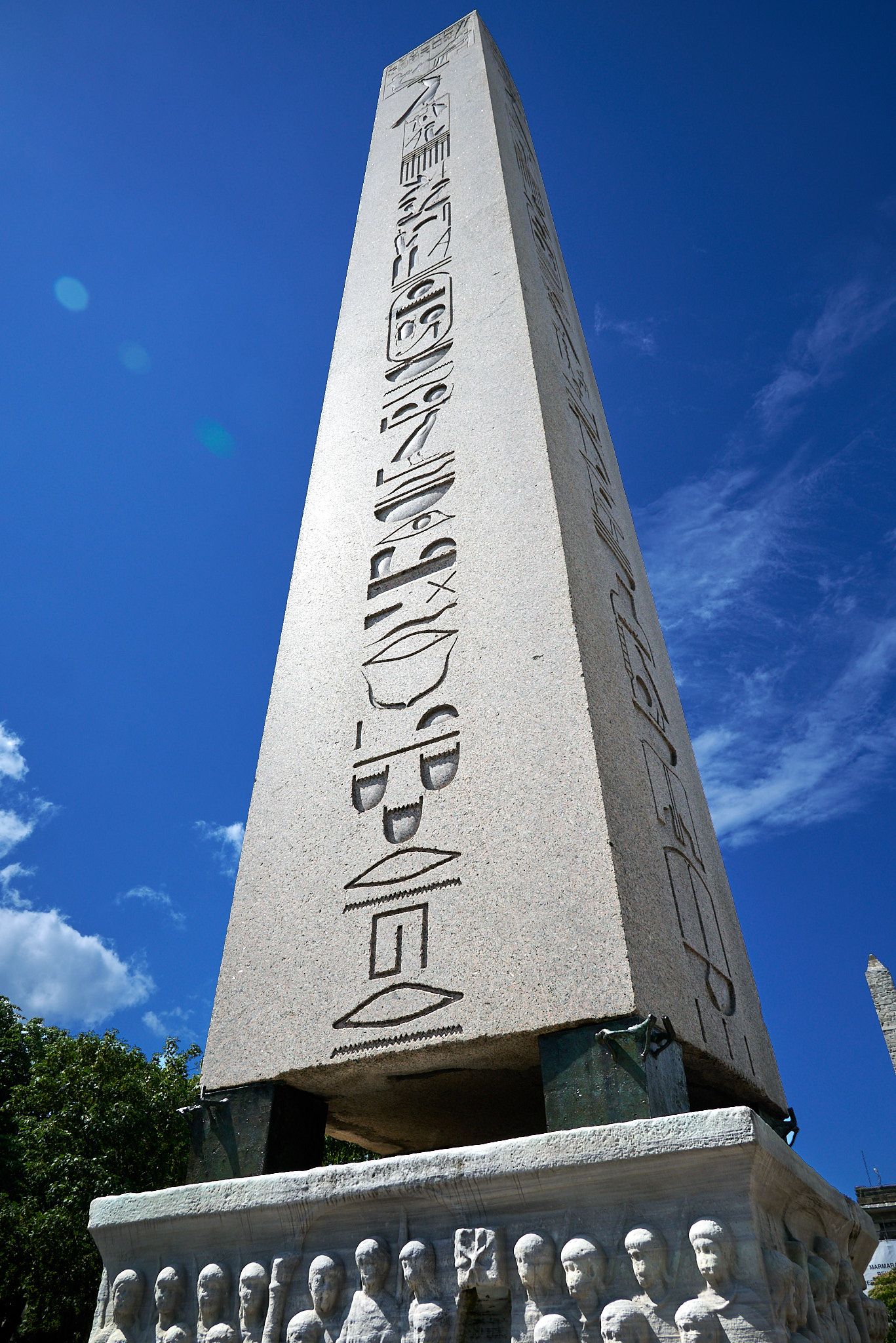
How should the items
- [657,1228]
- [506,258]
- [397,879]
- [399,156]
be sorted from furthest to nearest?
[399,156]
[506,258]
[397,879]
[657,1228]

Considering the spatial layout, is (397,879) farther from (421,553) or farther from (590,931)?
(421,553)

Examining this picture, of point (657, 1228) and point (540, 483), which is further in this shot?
point (540, 483)

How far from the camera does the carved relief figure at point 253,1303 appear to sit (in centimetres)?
241

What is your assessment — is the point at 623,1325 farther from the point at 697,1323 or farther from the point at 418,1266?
the point at 418,1266

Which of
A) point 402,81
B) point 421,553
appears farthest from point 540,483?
point 402,81

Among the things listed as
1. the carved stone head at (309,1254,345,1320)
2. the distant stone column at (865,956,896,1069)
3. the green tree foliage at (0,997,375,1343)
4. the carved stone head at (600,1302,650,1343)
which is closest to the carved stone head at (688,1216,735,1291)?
the carved stone head at (600,1302,650,1343)

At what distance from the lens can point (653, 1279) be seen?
6.51 feet


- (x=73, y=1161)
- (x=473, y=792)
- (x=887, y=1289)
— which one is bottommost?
(x=473, y=792)

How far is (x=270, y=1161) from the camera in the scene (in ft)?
9.27

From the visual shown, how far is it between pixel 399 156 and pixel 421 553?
4.57m

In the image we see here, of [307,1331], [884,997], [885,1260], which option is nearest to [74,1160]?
[307,1331]

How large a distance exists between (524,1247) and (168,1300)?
1160 mm

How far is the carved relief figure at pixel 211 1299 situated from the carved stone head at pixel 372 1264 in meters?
0.47

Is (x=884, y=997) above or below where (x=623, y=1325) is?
above
